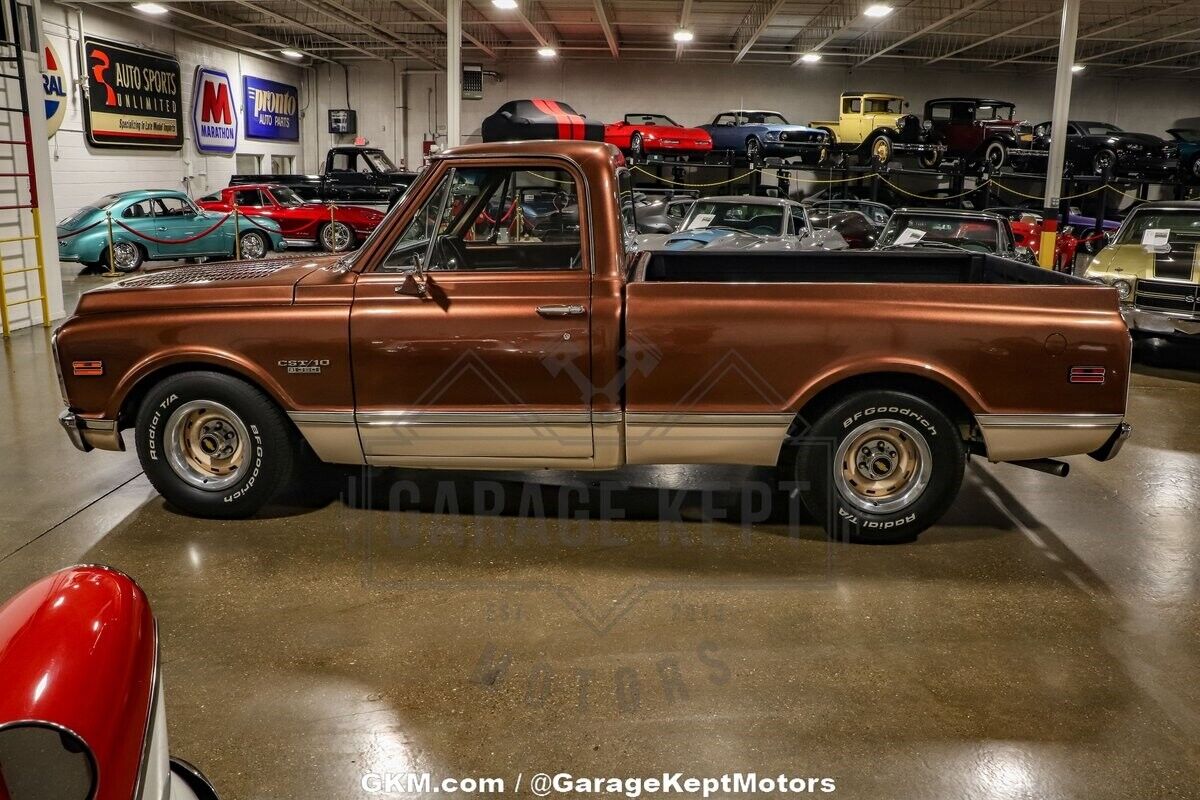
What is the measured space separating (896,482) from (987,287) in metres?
1.04

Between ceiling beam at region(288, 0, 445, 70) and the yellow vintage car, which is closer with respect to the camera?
the yellow vintage car

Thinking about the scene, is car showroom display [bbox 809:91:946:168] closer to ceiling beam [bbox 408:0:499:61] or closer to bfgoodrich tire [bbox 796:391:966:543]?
ceiling beam [bbox 408:0:499:61]

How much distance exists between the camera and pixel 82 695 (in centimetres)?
145

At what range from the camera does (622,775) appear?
2.85 meters

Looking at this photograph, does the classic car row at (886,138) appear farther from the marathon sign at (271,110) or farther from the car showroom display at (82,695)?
the car showroom display at (82,695)

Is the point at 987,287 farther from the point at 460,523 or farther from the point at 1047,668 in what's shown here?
the point at 460,523

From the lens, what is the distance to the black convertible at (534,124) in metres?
19.2

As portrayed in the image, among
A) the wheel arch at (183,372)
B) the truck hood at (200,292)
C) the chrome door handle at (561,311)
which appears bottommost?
the wheel arch at (183,372)

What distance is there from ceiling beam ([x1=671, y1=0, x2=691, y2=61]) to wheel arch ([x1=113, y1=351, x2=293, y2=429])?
17.7 metres

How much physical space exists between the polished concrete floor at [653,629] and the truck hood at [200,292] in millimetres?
1150

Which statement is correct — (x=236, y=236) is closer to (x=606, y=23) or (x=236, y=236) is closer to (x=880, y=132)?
(x=606, y=23)

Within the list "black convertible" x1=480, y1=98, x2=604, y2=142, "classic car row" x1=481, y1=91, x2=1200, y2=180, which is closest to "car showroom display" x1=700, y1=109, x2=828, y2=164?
"classic car row" x1=481, y1=91, x2=1200, y2=180

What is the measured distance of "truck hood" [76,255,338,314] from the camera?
15.2ft

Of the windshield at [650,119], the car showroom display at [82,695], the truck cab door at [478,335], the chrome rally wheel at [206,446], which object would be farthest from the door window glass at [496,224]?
the windshield at [650,119]
